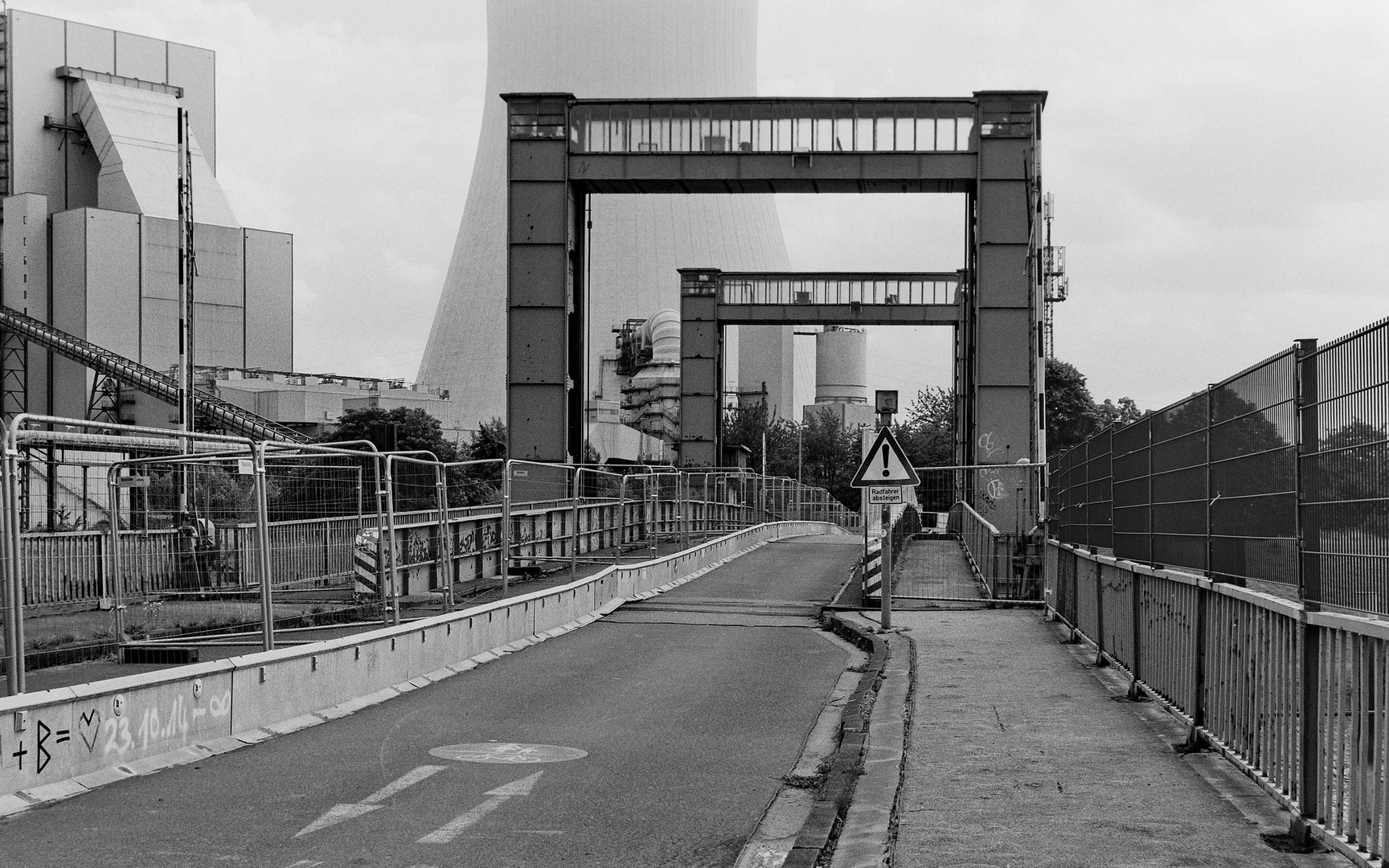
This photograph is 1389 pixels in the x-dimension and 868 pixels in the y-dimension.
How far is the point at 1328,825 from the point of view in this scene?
19.9 feet

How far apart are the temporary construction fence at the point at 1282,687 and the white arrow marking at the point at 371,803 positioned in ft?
14.2

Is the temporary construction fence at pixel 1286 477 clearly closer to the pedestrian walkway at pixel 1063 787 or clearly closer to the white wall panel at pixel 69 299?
the pedestrian walkway at pixel 1063 787

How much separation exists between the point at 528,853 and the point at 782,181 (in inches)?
1113

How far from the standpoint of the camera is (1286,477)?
6.86 metres

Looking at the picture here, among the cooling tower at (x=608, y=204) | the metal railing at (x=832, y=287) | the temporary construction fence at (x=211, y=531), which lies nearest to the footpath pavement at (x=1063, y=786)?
the temporary construction fence at (x=211, y=531)

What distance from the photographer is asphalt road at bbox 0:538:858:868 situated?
20.9 ft

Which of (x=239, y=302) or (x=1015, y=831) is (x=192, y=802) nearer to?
(x=1015, y=831)

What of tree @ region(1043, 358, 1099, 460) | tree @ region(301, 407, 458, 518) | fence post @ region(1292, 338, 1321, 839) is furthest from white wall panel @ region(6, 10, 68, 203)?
fence post @ region(1292, 338, 1321, 839)

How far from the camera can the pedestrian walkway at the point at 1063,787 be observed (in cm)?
617

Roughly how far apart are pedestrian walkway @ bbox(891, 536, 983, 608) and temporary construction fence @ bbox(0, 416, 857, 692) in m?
6.74

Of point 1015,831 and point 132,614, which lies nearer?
point 1015,831

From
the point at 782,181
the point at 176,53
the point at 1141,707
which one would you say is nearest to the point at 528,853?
the point at 1141,707

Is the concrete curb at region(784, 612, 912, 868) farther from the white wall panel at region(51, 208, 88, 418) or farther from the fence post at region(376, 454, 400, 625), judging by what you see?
the white wall panel at region(51, 208, 88, 418)

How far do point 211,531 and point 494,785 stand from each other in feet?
18.5
